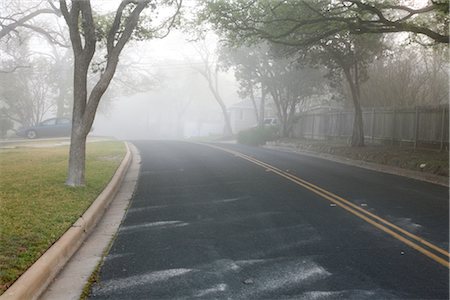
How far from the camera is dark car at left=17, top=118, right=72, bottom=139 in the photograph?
35438 millimetres

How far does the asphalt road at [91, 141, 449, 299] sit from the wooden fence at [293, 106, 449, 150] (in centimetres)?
811

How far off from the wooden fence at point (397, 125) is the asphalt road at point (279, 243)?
8.11 meters

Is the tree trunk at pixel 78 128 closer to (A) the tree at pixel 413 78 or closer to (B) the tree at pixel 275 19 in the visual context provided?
(B) the tree at pixel 275 19

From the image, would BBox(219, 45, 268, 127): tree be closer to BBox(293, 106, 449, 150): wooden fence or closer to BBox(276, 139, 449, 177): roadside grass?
BBox(293, 106, 449, 150): wooden fence

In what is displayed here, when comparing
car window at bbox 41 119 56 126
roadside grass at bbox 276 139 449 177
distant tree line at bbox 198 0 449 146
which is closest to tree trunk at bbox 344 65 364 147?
distant tree line at bbox 198 0 449 146

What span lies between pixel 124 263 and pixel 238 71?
3519cm

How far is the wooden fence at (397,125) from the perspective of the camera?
1991 centimetres

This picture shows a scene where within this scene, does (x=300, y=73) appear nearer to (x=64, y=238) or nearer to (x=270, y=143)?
(x=270, y=143)

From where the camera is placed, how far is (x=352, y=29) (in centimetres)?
1694

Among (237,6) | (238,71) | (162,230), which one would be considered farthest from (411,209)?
(238,71)

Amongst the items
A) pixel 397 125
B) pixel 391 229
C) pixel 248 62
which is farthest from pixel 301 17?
pixel 248 62

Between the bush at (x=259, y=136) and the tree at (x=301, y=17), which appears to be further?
the bush at (x=259, y=136)

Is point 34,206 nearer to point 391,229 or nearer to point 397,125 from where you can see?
point 391,229

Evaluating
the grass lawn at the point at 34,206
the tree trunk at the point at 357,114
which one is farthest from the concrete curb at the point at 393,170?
the grass lawn at the point at 34,206
